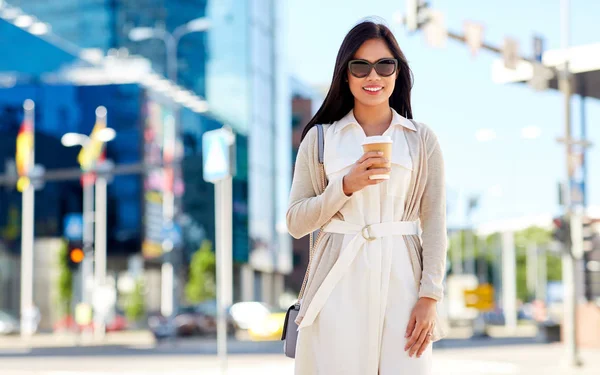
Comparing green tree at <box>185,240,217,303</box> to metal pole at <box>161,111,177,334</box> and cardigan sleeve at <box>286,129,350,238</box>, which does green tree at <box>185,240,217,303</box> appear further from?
cardigan sleeve at <box>286,129,350,238</box>

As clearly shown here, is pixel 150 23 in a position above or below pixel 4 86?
above

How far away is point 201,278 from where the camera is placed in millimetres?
65000

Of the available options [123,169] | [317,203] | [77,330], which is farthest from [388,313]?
[77,330]

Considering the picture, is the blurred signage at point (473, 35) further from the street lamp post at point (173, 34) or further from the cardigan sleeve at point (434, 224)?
the street lamp post at point (173, 34)

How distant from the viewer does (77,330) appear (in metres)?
49.9

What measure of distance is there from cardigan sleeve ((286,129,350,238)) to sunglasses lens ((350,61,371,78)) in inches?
9.7

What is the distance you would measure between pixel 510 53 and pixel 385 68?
54.6ft

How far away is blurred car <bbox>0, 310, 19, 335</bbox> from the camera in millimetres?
56906

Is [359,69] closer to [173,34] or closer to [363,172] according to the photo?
[363,172]

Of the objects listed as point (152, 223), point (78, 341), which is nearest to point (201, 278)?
point (152, 223)

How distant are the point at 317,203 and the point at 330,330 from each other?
396 mm

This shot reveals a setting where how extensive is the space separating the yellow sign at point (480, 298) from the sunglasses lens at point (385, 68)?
48063mm

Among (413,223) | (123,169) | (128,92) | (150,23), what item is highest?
(150,23)

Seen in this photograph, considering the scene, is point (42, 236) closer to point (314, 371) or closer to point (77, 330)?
point (77, 330)
